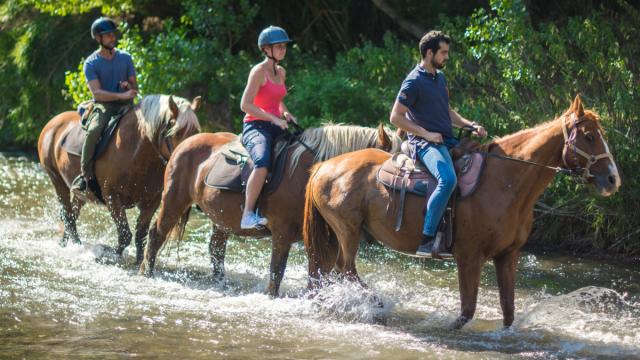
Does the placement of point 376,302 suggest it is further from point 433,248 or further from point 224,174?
point 224,174

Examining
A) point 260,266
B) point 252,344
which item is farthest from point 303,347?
point 260,266

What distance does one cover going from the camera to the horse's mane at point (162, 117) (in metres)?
10.2

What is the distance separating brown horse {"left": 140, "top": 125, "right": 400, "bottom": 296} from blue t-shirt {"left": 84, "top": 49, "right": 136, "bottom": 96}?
165 cm

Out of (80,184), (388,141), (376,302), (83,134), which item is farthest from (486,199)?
(83,134)

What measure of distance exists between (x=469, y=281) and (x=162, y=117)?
4.29 metres

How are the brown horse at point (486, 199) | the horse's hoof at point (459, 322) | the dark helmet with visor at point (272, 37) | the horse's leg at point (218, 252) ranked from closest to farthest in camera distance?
the brown horse at point (486, 199)
the horse's hoof at point (459, 322)
the dark helmet with visor at point (272, 37)
the horse's leg at point (218, 252)

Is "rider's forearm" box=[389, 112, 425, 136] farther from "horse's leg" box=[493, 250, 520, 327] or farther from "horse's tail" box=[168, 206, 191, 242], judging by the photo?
"horse's tail" box=[168, 206, 191, 242]

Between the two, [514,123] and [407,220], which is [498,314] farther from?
[514,123]

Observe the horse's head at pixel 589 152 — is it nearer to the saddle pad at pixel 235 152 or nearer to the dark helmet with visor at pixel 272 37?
the dark helmet with visor at pixel 272 37

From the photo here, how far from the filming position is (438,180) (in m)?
7.34

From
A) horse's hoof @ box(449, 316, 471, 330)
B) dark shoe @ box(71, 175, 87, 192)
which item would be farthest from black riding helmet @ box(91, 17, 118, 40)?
horse's hoof @ box(449, 316, 471, 330)

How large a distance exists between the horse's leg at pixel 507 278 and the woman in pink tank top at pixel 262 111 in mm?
2221

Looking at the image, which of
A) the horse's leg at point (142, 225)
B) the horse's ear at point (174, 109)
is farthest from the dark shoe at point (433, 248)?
the horse's leg at point (142, 225)

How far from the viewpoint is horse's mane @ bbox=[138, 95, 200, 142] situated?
10.2 metres
